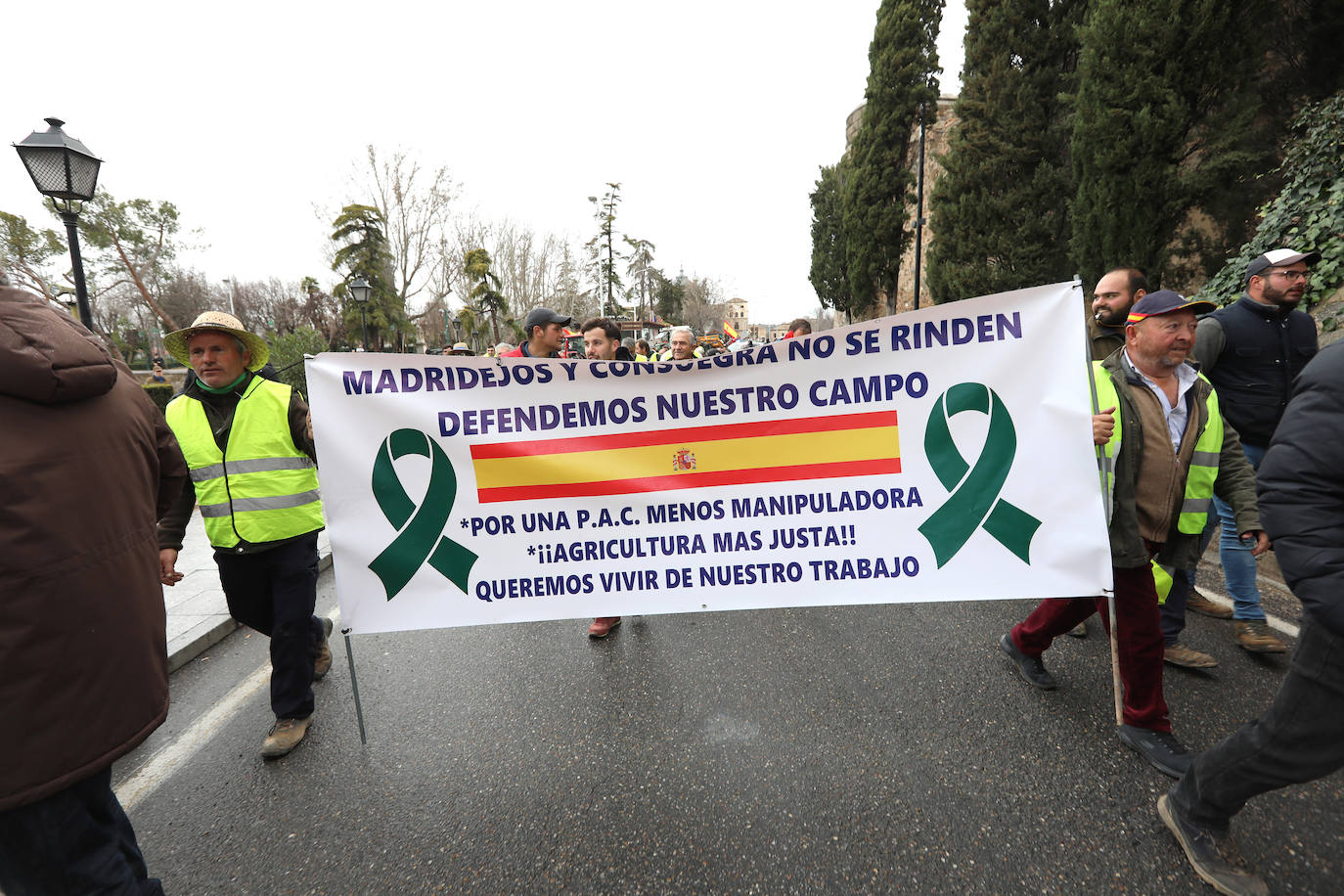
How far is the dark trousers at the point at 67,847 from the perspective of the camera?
138 centimetres

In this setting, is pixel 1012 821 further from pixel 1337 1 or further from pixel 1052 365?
pixel 1337 1

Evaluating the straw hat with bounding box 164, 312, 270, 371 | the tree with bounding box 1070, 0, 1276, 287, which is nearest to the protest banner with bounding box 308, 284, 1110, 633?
the straw hat with bounding box 164, 312, 270, 371

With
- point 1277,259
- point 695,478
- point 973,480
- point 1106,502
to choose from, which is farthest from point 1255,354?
point 695,478

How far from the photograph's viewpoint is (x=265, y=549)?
2672 millimetres

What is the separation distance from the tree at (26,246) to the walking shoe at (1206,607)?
33.7 m

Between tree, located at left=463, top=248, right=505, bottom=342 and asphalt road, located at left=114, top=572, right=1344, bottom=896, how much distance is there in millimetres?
29503

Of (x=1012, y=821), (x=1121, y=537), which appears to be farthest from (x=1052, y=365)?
(x=1012, y=821)

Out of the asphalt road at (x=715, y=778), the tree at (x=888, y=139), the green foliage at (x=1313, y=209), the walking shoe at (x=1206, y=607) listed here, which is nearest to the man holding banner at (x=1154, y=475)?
the asphalt road at (x=715, y=778)

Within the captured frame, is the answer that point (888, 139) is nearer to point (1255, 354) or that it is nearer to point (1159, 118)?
point (1159, 118)

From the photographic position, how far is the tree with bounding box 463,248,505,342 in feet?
98.6

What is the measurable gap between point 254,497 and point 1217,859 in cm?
371

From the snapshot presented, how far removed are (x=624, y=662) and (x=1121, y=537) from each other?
2391 millimetres

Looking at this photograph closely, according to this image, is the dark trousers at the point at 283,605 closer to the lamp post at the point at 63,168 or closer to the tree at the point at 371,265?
the lamp post at the point at 63,168

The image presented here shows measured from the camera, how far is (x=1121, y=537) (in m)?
2.27
